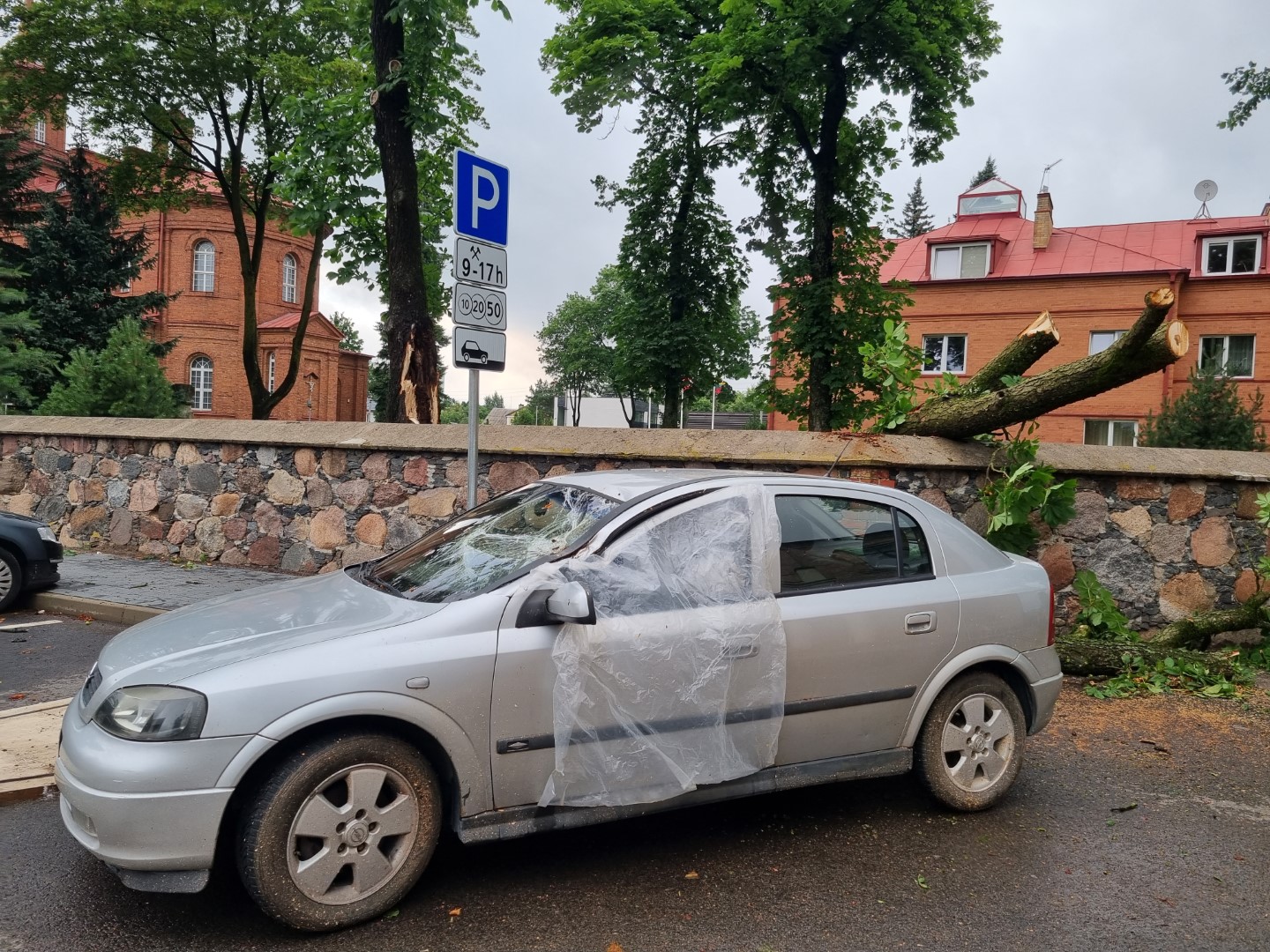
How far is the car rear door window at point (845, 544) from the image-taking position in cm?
397

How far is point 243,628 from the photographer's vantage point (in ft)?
Answer: 11.2

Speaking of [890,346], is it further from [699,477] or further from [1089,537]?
[699,477]

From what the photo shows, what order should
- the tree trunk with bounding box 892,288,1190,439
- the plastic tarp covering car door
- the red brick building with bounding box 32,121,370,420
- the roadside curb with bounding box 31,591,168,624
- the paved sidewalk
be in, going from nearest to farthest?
the plastic tarp covering car door < the paved sidewalk < the tree trunk with bounding box 892,288,1190,439 < the roadside curb with bounding box 31,591,168,624 < the red brick building with bounding box 32,121,370,420

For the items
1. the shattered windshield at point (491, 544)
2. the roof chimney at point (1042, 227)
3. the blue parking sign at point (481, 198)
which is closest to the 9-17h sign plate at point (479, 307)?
the blue parking sign at point (481, 198)

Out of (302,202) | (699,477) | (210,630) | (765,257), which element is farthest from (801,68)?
(210,630)

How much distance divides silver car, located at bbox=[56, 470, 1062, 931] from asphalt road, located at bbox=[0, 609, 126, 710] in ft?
9.28

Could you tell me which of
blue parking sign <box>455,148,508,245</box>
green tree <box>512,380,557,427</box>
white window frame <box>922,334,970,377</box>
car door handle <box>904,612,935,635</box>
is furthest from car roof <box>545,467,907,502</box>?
green tree <box>512,380,557,427</box>

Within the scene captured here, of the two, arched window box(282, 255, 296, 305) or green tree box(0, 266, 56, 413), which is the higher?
arched window box(282, 255, 296, 305)

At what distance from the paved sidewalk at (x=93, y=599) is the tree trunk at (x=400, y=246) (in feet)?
8.68

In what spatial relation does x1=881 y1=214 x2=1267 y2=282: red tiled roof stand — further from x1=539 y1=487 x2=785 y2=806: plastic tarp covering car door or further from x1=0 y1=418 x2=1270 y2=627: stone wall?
x1=539 y1=487 x2=785 y2=806: plastic tarp covering car door

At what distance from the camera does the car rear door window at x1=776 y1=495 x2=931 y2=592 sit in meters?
3.97

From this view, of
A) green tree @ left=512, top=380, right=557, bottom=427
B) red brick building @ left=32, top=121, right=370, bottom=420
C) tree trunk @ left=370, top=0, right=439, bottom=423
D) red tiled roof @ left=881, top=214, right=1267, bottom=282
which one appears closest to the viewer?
tree trunk @ left=370, top=0, right=439, bottom=423

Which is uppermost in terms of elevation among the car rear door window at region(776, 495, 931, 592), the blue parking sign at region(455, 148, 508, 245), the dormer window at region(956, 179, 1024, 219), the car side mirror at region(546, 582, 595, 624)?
the dormer window at region(956, 179, 1024, 219)

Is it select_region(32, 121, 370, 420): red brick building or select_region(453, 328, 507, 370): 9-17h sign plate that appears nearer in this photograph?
select_region(453, 328, 507, 370): 9-17h sign plate
